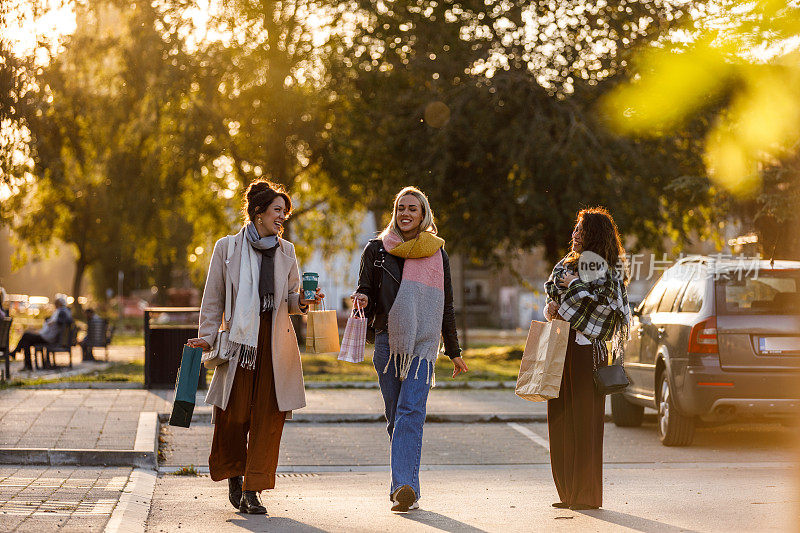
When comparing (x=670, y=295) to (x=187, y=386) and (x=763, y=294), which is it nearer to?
(x=763, y=294)

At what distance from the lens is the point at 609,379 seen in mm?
7270

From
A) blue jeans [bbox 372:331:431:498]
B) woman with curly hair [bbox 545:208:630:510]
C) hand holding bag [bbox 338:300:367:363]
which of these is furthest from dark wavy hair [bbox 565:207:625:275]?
hand holding bag [bbox 338:300:367:363]

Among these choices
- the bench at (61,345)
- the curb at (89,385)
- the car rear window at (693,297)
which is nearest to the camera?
the car rear window at (693,297)

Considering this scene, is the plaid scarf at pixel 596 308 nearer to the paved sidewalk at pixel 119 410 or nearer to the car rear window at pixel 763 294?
the car rear window at pixel 763 294

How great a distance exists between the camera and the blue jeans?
7.24m

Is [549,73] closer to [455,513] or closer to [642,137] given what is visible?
[642,137]

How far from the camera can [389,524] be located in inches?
269

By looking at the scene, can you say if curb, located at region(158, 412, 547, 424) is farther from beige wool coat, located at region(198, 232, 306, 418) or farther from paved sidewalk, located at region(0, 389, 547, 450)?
beige wool coat, located at region(198, 232, 306, 418)

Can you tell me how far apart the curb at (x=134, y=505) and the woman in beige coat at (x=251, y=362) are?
528 millimetres

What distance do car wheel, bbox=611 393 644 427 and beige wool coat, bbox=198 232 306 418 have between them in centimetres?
624

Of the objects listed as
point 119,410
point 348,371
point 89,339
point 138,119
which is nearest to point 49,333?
point 89,339

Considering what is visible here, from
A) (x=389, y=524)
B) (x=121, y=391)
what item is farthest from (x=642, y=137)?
(x=389, y=524)

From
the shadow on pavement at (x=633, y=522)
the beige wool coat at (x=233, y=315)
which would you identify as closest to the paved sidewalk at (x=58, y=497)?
the beige wool coat at (x=233, y=315)

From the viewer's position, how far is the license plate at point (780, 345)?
10.5 meters
